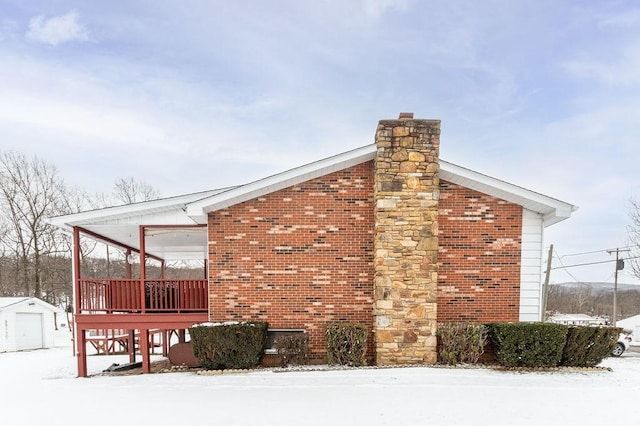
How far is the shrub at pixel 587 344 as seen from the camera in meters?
7.85

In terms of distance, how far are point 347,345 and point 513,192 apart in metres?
5.04

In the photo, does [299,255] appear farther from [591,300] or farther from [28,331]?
[591,300]

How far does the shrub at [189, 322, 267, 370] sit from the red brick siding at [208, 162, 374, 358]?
2.29 feet

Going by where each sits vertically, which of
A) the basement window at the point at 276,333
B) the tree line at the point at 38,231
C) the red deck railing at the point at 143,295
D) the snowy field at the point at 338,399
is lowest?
the snowy field at the point at 338,399

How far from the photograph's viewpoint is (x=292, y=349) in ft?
26.9

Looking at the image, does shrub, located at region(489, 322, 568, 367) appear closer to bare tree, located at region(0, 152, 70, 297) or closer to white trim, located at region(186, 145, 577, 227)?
white trim, located at region(186, 145, 577, 227)

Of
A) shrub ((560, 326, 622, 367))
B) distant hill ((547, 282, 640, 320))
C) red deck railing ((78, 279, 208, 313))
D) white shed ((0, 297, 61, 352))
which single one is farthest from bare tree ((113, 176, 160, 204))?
distant hill ((547, 282, 640, 320))

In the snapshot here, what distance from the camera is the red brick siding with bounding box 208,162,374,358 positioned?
28.1ft

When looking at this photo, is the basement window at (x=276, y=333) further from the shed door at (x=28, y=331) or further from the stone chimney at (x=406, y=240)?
the shed door at (x=28, y=331)

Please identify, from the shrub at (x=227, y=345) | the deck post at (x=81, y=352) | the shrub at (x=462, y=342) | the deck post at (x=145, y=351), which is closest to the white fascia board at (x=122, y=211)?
the deck post at (x=81, y=352)

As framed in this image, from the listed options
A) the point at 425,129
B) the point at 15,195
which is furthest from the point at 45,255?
the point at 425,129

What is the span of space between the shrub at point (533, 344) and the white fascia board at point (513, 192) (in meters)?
2.48

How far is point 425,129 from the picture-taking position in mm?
8148

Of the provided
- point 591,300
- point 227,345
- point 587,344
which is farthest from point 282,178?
point 591,300
